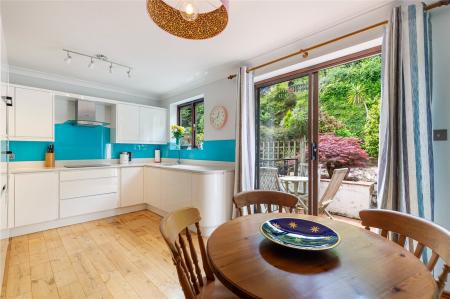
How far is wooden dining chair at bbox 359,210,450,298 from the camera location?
82 cm

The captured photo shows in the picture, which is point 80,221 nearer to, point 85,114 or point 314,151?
point 85,114

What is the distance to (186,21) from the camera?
1.26 metres

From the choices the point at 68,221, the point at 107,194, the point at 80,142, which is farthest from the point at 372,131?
the point at 80,142

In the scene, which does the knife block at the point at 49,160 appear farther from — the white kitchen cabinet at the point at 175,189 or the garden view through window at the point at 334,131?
the garden view through window at the point at 334,131

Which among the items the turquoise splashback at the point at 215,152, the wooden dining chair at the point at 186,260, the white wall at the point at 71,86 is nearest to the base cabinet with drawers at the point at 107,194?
the turquoise splashback at the point at 215,152

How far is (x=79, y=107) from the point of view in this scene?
11.5 ft

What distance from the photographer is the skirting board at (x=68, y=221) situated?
2824 millimetres

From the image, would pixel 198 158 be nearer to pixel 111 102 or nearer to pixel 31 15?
pixel 111 102

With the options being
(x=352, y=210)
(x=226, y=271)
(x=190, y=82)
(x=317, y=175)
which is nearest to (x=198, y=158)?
(x=190, y=82)

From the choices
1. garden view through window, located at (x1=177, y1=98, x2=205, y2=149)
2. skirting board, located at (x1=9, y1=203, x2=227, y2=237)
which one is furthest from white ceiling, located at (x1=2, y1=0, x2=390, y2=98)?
skirting board, located at (x1=9, y1=203, x2=227, y2=237)

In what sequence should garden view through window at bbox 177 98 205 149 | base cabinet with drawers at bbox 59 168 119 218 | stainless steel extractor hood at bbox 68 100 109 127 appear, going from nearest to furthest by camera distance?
1. base cabinet with drawers at bbox 59 168 119 218
2. stainless steel extractor hood at bbox 68 100 109 127
3. garden view through window at bbox 177 98 205 149

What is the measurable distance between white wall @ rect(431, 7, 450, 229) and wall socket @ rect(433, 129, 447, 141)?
1.1 inches

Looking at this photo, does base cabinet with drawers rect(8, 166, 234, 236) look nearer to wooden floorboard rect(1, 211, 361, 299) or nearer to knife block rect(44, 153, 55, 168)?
wooden floorboard rect(1, 211, 361, 299)

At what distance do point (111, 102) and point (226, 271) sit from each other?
12.6 ft
